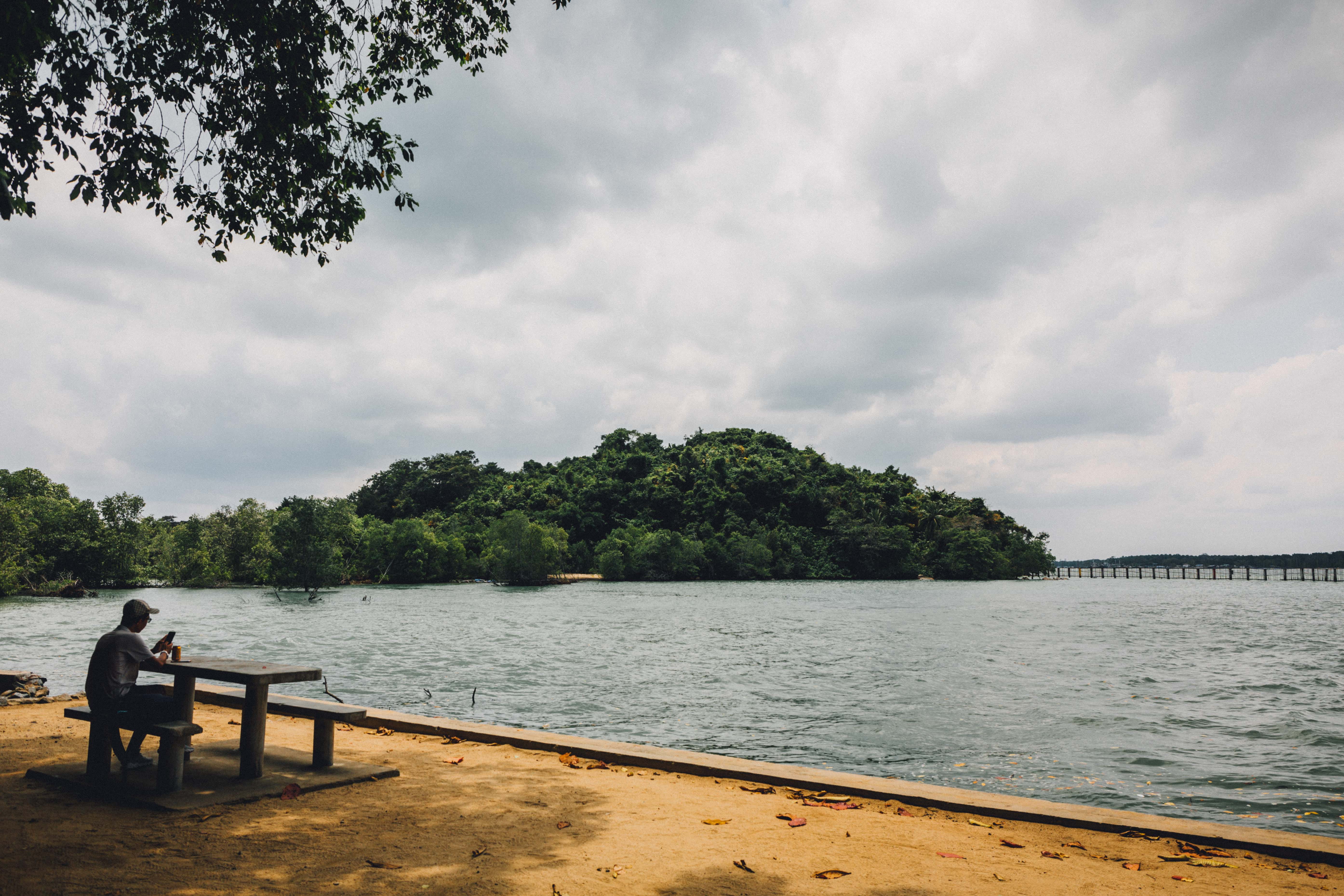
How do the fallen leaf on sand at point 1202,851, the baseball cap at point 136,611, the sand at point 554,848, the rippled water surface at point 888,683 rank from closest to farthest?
the sand at point 554,848 < the fallen leaf on sand at point 1202,851 < the baseball cap at point 136,611 < the rippled water surface at point 888,683

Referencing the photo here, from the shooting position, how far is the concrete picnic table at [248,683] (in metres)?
6.39

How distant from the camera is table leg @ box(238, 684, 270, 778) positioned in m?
6.59

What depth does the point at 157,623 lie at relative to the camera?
138ft

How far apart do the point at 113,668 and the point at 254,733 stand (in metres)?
1.17

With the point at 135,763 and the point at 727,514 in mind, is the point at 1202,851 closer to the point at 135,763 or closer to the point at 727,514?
the point at 135,763

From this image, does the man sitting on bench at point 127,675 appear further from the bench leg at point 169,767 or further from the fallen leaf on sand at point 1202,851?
the fallen leaf on sand at point 1202,851

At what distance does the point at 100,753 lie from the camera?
6.35 metres

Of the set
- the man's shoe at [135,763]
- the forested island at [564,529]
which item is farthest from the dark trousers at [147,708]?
the forested island at [564,529]

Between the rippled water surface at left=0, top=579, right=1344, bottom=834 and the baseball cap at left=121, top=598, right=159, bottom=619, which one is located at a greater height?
the baseball cap at left=121, top=598, right=159, bottom=619

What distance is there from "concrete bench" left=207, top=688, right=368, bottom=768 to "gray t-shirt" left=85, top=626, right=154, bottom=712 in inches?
42.2

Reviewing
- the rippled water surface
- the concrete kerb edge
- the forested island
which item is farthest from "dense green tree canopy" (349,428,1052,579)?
the concrete kerb edge

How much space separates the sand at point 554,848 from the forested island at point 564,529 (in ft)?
230

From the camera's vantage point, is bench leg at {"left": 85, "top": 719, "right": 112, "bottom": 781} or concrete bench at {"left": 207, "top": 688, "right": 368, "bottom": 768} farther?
concrete bench at {"left": 207, "top": 688, "right": 368, "bottom": 768}

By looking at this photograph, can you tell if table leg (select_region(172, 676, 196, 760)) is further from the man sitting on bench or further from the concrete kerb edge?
the concrete kerb edge
